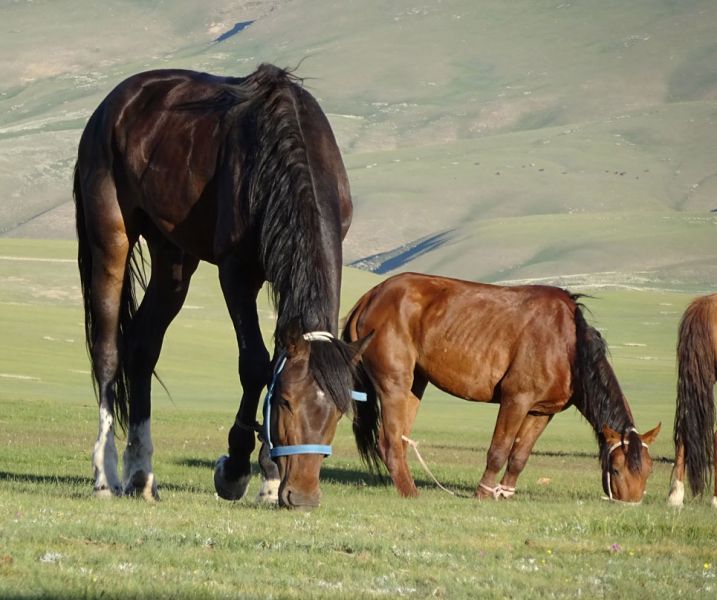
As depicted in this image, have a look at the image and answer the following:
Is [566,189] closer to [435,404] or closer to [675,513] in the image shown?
[435,404]

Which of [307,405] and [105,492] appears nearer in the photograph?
[307,405]

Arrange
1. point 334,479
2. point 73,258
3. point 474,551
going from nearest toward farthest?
point 474,551
point 334,479
point 73,258

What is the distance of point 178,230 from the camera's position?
988 cm

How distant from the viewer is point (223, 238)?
29.8ft

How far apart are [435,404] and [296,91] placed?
31.7 m

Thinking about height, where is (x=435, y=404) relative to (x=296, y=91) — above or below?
below

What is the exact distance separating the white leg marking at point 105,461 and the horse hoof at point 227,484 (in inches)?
30.9

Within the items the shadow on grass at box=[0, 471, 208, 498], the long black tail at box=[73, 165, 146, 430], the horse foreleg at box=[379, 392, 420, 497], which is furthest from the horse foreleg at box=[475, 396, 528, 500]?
the long black tail at box=[73, 165, 146, 430]

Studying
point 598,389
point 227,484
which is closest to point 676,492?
point 598,389

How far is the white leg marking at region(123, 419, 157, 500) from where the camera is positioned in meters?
10.0

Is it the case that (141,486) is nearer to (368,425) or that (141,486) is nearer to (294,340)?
(294,340)

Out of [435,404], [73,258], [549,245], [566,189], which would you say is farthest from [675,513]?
[566,189]

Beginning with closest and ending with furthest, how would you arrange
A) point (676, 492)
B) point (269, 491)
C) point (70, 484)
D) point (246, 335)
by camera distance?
point (246, 335), point (269, 491), point (70, 484), point (676, 492)

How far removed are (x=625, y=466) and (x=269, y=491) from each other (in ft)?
14.0
